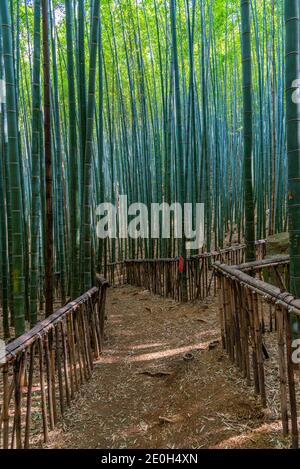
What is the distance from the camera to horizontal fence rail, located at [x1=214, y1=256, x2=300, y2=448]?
1632 mm

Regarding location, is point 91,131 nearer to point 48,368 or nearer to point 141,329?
point 48,368

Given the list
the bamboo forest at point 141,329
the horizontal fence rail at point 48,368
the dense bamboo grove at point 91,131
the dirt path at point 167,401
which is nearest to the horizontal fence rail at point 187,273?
the bamboo forest at point 141,329

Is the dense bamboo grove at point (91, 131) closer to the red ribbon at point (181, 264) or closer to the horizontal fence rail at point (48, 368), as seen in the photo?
the red ribbon at point (181, 264)

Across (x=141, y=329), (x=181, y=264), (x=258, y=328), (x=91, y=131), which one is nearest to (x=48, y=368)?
(x=258, y=328)

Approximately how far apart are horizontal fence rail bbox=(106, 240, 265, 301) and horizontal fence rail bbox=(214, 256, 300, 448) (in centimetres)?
117

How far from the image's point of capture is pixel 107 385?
8.99 ft

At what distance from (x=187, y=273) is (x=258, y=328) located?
9.65 feet

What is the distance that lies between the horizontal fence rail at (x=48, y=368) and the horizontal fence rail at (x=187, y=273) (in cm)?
150

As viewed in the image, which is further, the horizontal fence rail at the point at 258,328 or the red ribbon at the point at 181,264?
the red ribbon at the point at 181,264

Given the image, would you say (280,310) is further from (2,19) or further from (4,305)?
(4,305)

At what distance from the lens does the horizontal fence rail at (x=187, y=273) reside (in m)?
4.95

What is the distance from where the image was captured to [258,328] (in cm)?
205

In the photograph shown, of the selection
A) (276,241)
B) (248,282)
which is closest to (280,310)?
(248,282)
